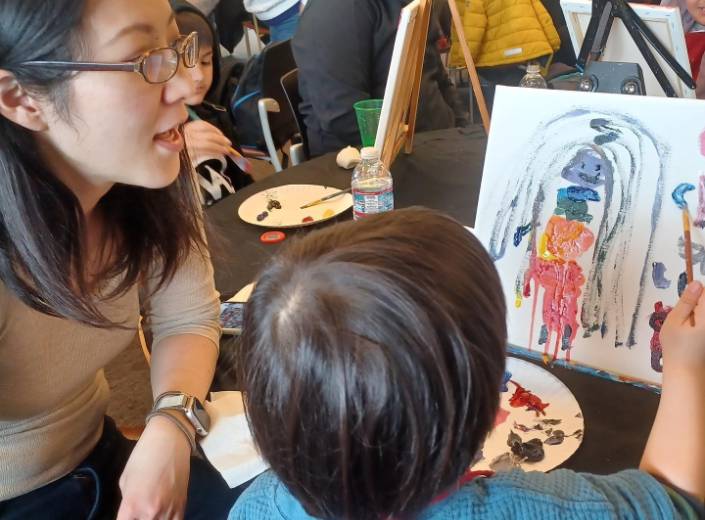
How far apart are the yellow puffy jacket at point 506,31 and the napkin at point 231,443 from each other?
7.41 ft

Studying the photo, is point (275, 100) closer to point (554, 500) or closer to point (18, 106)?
point (18, 106)

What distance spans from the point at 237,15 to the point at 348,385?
4076 millimetres

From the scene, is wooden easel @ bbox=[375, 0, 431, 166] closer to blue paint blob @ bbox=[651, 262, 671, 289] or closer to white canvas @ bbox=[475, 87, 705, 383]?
white canvas @ bbox=[475, 87, 705, 383]

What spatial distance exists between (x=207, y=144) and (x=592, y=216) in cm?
116

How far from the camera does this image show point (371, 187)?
4.38ft

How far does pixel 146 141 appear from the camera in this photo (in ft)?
2.84

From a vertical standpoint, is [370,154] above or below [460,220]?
above

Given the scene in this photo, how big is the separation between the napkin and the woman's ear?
0.45 m

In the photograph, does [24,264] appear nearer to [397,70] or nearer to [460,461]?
[460,461]

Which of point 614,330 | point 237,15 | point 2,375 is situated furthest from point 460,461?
point 237,15

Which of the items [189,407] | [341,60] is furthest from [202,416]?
[341,60]

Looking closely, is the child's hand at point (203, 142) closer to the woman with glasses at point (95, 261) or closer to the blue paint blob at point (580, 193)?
the woman with glasses at point (95, 261)

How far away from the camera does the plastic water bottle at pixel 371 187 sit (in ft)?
4.28

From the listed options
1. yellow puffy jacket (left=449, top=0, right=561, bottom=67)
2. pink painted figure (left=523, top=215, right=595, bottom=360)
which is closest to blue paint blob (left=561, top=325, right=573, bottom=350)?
pink painted figure (left=523, top=215, right=595, bottom=360)
